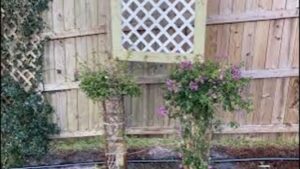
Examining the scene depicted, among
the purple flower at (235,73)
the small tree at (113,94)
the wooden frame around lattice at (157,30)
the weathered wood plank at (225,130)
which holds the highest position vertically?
the wooden frame around lattice at (157,30)

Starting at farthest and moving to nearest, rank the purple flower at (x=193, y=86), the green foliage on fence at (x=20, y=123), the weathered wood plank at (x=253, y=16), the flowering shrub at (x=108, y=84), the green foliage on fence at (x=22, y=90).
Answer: the green foliage on fence at (x=20, y=123)
the green foliage on fence at (x=22, y=90)
the weathered wood plank at (x=253, y=16)
the flowering shrub at (x=108, y=84)
the purple flower at (x=193, y=86)

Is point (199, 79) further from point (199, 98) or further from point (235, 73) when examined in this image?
point (235, 73)

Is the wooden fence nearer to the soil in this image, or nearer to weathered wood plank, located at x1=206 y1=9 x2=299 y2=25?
weathered wood plank, located at x1=206 y1=9 x2=299 y2=25

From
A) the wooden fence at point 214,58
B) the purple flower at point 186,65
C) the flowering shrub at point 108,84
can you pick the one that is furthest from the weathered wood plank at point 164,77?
the purple flower at point 186,65

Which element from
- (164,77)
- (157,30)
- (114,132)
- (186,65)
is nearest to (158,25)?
(157,30)

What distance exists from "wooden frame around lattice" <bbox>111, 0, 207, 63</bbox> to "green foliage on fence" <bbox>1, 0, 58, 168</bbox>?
66cm

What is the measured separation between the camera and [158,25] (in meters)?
3.39

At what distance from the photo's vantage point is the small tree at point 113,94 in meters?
3.26

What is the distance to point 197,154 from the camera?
10.8 feet

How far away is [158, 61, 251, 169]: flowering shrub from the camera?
3113mm

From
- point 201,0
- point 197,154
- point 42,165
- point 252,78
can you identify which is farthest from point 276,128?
point 42,165

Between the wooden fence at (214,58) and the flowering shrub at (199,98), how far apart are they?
0.51 meters

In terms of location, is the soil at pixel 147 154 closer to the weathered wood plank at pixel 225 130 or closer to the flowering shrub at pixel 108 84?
the weathered wood plank at pixel 225 130

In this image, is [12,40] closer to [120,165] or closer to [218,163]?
[120,165]
